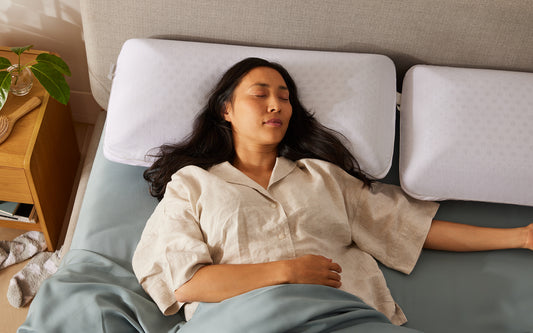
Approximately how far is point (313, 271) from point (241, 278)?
0.57 ft

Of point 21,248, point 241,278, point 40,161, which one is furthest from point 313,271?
point 21,248

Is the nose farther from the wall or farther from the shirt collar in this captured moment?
the wall

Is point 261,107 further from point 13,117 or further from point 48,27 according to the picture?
point 48,27

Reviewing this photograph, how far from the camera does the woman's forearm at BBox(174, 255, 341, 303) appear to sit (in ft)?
3.48

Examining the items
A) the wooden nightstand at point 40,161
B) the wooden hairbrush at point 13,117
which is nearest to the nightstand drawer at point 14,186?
the wooden nightstand at point 40,161

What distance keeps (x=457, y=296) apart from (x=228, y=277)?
0.65 metres

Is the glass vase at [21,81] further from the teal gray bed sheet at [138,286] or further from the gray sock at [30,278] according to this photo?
the gray sock at [30,278]

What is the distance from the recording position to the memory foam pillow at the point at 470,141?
4.30 feet

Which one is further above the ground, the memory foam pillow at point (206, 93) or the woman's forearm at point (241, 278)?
the memory foam pillow at point (206, 93)

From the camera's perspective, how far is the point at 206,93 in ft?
4.51

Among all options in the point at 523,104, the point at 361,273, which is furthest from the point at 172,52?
the point at 523,104

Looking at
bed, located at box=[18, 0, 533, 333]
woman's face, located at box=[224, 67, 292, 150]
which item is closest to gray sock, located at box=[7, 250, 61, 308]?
bed, located at box=[18, 0, 533, 333]

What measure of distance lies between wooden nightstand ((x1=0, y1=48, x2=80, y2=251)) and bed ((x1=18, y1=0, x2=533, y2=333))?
0.21 m

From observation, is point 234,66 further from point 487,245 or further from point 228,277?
point 487,245
